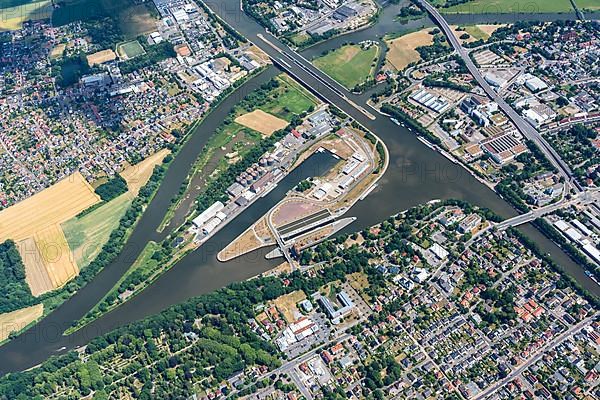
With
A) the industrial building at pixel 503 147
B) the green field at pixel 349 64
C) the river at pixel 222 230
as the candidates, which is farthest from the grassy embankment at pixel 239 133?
the industrial building at pixel 503 147

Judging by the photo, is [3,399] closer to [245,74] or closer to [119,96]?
[119,96]

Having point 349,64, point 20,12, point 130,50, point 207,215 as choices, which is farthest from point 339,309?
point 20,12

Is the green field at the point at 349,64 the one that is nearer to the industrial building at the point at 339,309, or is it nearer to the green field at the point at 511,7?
the green field at the point at 511,7

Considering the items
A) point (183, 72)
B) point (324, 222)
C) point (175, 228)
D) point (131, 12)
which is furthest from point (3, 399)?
point (131, 12)

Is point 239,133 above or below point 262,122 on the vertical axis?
below

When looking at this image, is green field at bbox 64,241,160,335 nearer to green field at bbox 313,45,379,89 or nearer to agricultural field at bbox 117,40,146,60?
green field at bbox 313,45,379,89

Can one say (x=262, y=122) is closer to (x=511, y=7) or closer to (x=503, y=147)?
(x=503, y=147)
